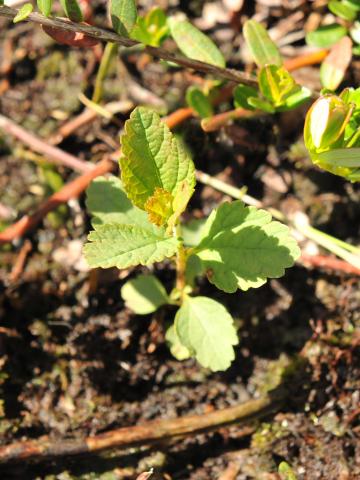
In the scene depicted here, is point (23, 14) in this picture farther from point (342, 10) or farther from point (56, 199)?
point (342, 10)

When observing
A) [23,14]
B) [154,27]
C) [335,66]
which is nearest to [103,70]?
[154,27]

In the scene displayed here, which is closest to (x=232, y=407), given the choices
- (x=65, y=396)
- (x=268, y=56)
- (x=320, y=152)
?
(x=65, y=396)

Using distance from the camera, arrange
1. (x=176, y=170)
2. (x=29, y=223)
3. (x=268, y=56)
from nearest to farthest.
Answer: (x=176, y=170) < (x=268, y=56) < (x=29, y=223)

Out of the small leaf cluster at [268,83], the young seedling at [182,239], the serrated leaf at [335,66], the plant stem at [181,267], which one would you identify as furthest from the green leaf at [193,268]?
the serrated leaf at [335,66]

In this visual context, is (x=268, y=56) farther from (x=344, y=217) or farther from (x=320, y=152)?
(x=344, y=217)

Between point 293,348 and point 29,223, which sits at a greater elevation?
point 29,223

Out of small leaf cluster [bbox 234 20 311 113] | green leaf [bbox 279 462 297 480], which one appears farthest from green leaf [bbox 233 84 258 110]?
green leaf [bbox 279 462 297 480]
